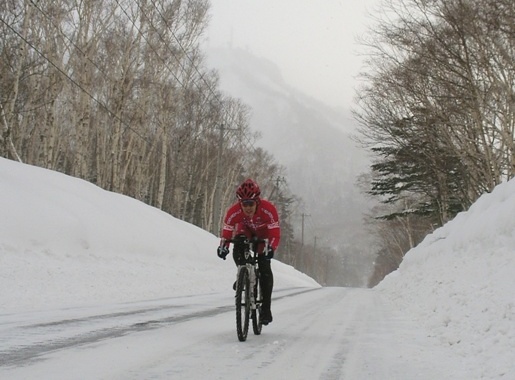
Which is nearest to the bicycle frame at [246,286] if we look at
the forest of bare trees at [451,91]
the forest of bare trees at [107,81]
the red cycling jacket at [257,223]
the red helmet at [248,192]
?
the red cycling jacket at [257,223]

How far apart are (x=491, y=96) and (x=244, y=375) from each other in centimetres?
1316

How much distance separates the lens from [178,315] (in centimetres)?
684

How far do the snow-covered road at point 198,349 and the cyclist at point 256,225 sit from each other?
0.63 m

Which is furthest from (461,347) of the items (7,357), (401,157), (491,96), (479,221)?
(401,157)

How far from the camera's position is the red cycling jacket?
5457 mm

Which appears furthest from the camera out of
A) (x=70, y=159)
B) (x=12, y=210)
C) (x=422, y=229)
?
(x=70, y=159)

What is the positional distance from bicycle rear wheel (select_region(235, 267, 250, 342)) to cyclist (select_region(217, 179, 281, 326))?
1.12 feet

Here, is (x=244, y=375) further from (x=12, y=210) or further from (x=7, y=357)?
(x=12, y=210)

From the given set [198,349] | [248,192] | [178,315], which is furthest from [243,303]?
[178,315]

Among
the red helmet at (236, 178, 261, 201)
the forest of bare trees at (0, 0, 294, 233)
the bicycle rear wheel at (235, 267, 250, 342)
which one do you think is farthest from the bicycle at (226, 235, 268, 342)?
the forest of bare trees at (0, 0, 294, 233)

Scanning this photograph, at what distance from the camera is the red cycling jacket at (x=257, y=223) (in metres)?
5.46

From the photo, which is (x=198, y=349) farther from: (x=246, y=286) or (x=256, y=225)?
(x=256, y=225)

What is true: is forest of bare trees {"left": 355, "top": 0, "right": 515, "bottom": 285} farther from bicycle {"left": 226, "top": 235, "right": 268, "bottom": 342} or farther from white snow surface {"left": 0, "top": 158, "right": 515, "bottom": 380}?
bicycle {"left": 226, "top": 235, "right": 268, "bottom": 342}

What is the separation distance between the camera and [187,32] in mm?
28547
